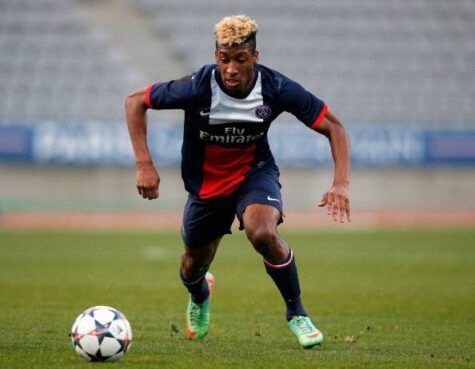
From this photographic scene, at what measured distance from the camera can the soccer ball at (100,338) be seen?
5.69m

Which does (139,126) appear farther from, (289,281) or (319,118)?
(289,281)

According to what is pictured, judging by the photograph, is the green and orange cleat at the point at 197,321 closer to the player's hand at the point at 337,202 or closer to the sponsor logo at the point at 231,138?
the sponsor logo at the point at 231,138

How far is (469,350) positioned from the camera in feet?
22.0

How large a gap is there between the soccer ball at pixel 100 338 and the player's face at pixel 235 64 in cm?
185

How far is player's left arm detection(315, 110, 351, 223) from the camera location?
21.1ft

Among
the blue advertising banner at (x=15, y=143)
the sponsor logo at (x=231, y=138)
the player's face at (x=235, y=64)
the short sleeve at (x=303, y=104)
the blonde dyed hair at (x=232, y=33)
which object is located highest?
the blonde dyed hair at (x=232, y=33)

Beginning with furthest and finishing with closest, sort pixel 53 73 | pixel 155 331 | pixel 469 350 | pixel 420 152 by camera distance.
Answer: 1. pixel 53 73
2. pixel 420 152
3. pixel 155 331
4. pixel 469 350

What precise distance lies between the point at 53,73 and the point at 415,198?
10994 mm

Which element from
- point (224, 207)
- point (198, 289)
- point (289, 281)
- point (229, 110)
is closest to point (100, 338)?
point (289, 281)

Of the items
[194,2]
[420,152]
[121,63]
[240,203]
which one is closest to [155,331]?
[240,203]

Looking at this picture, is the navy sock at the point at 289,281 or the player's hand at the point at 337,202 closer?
the player's hand at the point at 337,202

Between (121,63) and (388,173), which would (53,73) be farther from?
(388,173)

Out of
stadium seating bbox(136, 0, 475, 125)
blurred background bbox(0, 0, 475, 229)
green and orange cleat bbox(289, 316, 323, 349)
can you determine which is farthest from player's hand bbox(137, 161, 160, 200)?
stadium seating bbox(136, 0, 475, 125)

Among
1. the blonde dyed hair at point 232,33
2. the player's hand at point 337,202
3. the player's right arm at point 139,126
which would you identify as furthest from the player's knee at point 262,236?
the blonde dyed hair at point 232,33
